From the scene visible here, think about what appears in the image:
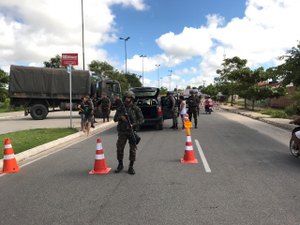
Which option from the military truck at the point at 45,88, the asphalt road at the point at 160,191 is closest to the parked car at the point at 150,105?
the asphalt road at the point at 160,191

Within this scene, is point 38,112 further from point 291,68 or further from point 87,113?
point 291,68

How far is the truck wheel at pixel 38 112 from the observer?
25.0 m

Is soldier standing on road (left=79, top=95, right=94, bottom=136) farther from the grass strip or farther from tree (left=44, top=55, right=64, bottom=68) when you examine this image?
tree (left=44, top=55, right=64, bottom=68)

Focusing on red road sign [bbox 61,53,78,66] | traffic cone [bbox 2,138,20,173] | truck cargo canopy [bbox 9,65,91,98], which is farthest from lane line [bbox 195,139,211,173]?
truck cargo canopy [bbox 9,65,91,98]

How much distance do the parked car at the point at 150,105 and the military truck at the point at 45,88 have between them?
8338mm

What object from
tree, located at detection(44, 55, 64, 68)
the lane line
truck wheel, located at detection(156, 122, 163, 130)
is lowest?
the lane line

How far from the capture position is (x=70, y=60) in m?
16.2

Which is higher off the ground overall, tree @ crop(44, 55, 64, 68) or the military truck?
tree @ crop(44, 55, 64, 68)

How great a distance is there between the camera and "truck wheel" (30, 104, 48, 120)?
2502 centimetres

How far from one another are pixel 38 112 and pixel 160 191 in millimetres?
20628

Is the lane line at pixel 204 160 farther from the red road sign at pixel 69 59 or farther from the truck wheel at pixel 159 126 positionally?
the red road sign at pixel 69 59

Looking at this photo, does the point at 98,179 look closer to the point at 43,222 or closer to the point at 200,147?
the point at 43,222

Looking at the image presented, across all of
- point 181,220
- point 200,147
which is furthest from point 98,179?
point 200,147

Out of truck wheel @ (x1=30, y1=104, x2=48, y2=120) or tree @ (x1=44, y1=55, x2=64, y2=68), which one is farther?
tree @ (x1=44, y1=55, x2=64, y2=68)
